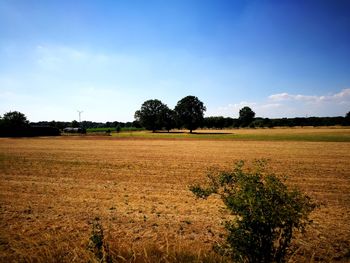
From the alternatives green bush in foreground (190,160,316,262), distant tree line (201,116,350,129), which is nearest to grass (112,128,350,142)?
green bush in foreground (190,160,316,262)

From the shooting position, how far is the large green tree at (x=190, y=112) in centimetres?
9406

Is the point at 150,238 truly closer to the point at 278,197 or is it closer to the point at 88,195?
the point at 278,197

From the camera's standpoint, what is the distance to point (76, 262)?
476 cm

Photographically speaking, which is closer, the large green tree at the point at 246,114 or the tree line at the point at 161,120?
the tree line at the point at 161,120

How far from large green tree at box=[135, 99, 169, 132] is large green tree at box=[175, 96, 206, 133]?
37.3 ft

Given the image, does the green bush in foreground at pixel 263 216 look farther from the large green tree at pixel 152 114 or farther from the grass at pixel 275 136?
the large green tree at pixel 152 114

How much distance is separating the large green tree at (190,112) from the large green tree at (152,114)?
11367mm

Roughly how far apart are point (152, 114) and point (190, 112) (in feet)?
64.3

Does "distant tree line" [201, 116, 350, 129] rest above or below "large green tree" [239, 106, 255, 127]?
below

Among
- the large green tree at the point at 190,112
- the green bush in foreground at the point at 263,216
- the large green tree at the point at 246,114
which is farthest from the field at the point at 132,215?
the large green tree at the point at 246,114

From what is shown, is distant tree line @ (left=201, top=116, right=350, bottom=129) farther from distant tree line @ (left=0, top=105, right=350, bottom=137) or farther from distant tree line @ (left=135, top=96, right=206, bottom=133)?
distant tree line @ (left=135, top=96, right=206, bottom=133)

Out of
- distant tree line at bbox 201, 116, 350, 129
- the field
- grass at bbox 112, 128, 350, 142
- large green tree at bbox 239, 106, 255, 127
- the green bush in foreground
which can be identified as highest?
large green tree at bbox 239, 106, 255, 127

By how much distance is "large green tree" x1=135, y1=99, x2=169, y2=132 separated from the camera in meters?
105

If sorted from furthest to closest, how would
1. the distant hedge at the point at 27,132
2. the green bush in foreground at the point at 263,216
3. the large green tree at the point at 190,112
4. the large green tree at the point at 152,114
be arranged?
the large green tree at the point at 152,114
the large green tree at the point at 190,112
the distant hedge at the point at 27,132
the green bush in foreground at the point at 263,216
